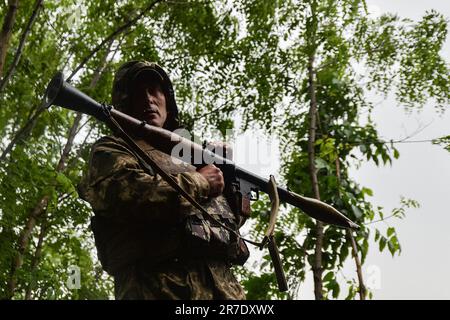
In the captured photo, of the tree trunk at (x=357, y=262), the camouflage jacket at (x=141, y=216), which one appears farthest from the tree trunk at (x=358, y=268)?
the camouflage jacket at (x=141, y=216)

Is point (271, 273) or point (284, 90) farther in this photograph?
point (284, 90)

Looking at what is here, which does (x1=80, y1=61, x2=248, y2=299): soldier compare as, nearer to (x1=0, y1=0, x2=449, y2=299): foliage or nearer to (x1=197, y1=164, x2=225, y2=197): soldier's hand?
(x1=197, y1=164, x2=225, y2=197): soldier's hand

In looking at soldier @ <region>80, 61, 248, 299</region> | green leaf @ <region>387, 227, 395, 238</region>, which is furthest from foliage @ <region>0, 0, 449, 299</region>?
soldier @ <region>80, 61, 248, 299</region>

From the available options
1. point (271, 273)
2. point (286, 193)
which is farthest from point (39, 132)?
point (286, 193)

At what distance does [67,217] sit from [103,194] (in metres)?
4.55

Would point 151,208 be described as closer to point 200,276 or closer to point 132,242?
point 132,242

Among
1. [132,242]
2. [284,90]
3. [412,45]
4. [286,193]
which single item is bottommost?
[132,242]

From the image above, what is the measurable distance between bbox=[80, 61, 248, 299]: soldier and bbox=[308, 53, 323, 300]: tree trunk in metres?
2.27

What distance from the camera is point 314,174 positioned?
5.71m

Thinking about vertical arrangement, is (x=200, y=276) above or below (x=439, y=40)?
below

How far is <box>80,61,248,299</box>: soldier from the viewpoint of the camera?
281 centimetres

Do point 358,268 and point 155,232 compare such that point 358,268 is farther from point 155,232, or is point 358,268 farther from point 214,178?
point 155,232

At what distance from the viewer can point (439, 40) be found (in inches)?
292
